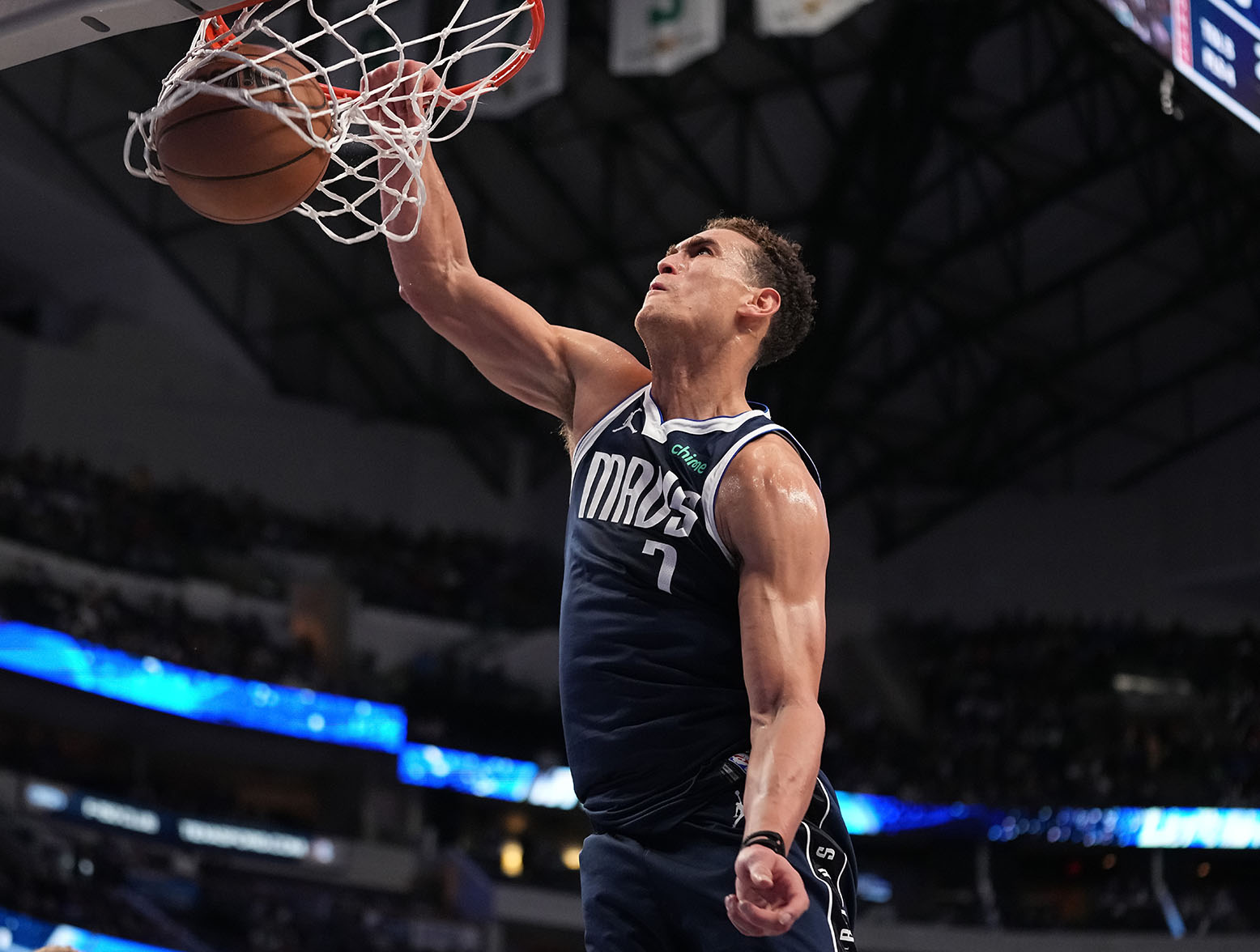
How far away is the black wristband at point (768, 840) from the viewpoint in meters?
2.16

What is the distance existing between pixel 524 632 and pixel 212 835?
18.5ft

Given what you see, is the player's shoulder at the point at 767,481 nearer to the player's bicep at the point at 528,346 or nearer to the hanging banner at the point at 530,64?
the player's bicep at the point at 528,346

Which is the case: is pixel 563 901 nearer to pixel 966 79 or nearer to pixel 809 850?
pixel 966 79

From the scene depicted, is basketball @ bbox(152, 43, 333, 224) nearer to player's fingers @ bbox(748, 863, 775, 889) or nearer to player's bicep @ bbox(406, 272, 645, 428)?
player's bicep @ bbox(406, 272, 645, 428)

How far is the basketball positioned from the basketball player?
33 cm

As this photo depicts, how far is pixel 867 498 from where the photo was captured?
76.9ft

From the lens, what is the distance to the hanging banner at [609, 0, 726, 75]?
10.5m

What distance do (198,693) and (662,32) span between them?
1017 centimetres

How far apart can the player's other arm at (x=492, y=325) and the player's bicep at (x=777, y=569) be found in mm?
467

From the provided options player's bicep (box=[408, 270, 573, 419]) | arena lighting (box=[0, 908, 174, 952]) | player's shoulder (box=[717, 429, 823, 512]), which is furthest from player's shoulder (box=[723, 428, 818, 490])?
arena lighting (box=[0, 908, 174, 952])

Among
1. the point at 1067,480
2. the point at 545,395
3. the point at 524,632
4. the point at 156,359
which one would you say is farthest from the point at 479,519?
the point at 545,395

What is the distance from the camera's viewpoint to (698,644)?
2.50m

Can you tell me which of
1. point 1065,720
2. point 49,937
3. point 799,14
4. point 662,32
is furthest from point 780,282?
point 1065,720

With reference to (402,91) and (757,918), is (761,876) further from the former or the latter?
(402,91)
